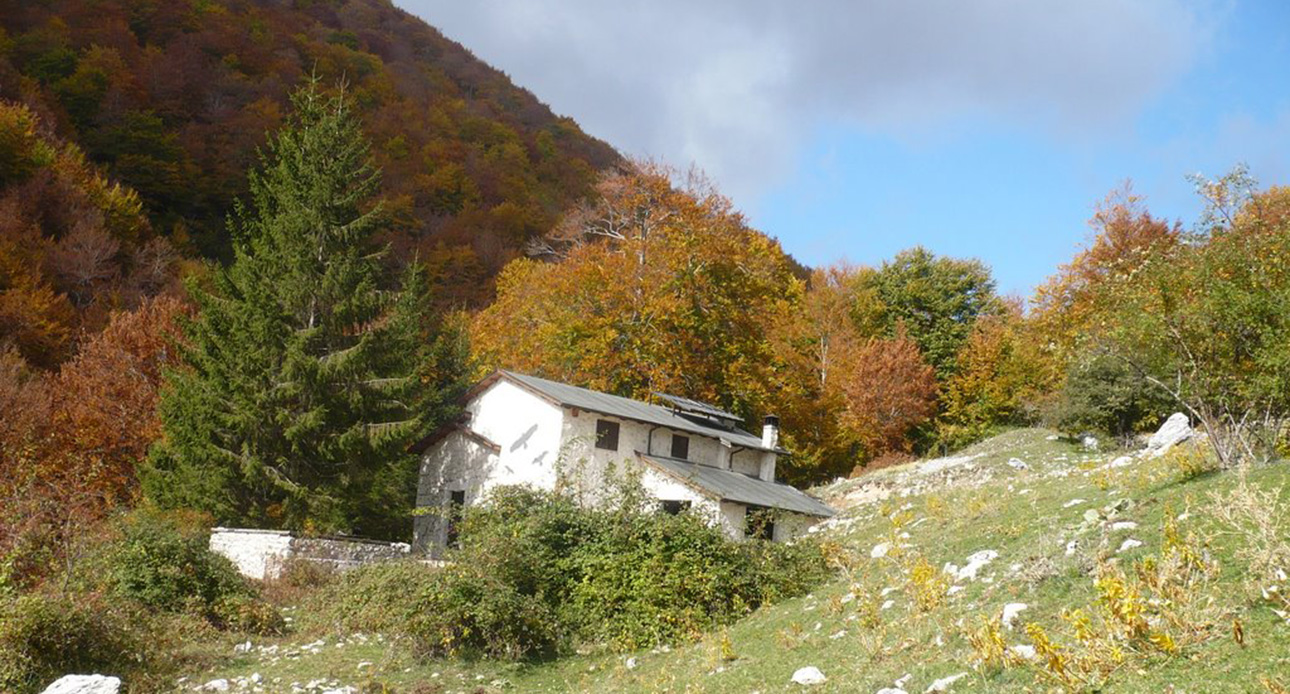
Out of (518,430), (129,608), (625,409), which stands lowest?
(129,608)

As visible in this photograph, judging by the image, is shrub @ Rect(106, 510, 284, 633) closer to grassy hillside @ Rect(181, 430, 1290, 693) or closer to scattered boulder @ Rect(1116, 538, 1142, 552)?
grassy hillside @ Rect(181, 430, 1290, 693)

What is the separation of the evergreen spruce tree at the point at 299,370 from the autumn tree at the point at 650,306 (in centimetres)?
963

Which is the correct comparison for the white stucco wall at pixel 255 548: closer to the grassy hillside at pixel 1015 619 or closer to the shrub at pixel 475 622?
the grassy hillside at pixel 1015 619

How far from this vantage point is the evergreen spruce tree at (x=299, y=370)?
26375 mm

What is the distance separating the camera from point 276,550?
23203 millimetres

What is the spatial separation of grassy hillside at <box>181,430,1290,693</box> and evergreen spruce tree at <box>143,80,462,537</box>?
10.3m

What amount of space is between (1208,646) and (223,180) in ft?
230

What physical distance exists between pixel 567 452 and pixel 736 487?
19.2 feet

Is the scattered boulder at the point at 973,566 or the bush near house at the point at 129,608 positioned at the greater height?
the scattered boulder at the point at 973,566

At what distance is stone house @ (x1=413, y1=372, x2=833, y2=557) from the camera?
28.7 meters

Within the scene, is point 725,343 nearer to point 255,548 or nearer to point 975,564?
point 255,548

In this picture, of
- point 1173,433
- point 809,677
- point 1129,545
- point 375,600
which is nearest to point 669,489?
point 375,600

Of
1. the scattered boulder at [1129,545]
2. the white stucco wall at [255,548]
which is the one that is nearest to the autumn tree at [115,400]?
the white stucco wall at [255,548]

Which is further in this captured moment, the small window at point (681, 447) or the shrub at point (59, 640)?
the small window at point (681, 447)
